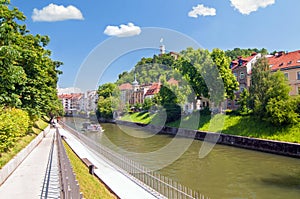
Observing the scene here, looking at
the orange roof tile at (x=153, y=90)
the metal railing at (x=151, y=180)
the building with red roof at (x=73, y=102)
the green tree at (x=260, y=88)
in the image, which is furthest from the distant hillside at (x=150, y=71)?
the metal railing at (x=151, y=180)

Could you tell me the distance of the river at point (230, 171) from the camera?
1277cm

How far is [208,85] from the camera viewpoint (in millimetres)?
36062

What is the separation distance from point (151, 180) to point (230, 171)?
566cm

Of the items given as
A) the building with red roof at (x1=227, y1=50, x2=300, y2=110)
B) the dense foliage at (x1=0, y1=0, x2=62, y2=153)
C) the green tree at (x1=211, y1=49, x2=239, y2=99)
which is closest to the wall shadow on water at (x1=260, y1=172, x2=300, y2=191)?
the dense foliage at (x1=0, y1=0, x2=62, y2=153)

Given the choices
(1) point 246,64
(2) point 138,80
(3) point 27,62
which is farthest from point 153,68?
(3) point 27,62

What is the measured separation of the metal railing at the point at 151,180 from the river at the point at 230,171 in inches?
30.0

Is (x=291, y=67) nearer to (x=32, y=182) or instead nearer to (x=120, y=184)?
(x=120, y=184)

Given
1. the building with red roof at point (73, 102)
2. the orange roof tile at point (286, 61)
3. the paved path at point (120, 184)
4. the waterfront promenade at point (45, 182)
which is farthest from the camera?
the building with red roof at point (73, 102)

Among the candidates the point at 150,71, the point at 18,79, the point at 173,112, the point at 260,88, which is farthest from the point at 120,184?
the point at 150,71

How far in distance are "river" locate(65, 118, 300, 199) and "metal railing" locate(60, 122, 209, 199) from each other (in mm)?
761

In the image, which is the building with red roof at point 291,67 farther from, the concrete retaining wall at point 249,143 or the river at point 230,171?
the river at point 230,171

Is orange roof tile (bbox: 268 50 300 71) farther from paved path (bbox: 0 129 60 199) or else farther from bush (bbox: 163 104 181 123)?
paved path (bbox: 0 129 60 199)

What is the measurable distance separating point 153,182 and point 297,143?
13.6m

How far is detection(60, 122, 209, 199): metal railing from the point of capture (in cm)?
1119
